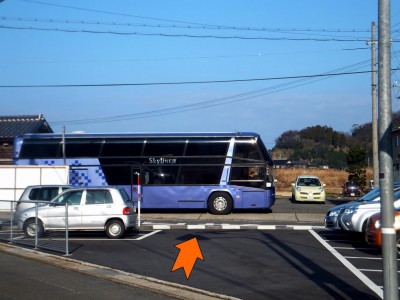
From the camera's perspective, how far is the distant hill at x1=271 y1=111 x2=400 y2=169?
118 meters

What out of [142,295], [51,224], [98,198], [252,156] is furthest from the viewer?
[252,156]

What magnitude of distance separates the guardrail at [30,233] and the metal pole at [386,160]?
9.50 m

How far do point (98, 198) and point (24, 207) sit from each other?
226cm

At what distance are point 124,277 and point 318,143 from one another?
405ft

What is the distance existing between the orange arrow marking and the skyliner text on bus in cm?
1280

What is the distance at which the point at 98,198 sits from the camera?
1770 cm

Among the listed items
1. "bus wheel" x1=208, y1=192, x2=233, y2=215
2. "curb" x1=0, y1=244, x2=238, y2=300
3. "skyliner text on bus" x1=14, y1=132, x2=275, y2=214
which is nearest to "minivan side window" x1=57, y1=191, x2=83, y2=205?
"curb" x1=0, y1=244, x2=238, y2=300

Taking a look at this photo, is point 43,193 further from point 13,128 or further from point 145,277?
point 13,128

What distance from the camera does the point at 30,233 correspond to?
1582 cm

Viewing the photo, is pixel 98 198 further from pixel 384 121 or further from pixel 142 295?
pixel 384 121

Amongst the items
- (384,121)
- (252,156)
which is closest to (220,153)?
(252,156)

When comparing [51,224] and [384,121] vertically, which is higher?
[384,121]

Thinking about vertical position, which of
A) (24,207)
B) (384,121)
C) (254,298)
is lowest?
(254,298)

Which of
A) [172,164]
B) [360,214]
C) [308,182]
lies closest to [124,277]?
[360,214]
